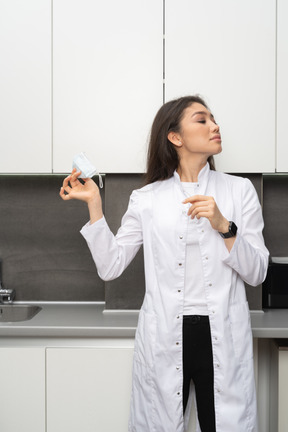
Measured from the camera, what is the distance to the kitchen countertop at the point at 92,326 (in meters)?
1.87

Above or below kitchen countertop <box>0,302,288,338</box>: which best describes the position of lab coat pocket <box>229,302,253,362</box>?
above

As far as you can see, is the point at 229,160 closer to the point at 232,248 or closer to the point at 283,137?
the point at 283,137

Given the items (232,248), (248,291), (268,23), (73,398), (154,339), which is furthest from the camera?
(248,291)

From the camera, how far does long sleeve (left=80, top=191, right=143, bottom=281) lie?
5.23 ft

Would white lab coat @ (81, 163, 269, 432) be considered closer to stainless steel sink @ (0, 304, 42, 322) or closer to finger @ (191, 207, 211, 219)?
finger @ (191, 207, 211, 219)

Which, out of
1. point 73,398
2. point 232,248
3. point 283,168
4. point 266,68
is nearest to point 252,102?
point 266,68

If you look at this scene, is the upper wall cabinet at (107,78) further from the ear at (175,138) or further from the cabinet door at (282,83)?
the cabinet door at (282,83)

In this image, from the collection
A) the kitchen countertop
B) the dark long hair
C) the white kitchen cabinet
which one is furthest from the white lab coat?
the white kitchen cabinet

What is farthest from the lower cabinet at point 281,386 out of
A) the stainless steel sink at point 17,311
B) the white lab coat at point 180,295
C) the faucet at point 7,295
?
the faucet at point 7,295

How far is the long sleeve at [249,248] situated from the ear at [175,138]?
27cm

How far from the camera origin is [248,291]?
7.32ft

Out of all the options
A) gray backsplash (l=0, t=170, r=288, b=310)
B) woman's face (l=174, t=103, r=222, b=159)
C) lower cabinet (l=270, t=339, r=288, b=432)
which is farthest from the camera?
gray backsplash (l=0, t=170, r=288, b=310)

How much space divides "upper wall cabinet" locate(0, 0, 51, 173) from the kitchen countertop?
72cm

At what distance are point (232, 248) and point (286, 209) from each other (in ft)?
3.60
